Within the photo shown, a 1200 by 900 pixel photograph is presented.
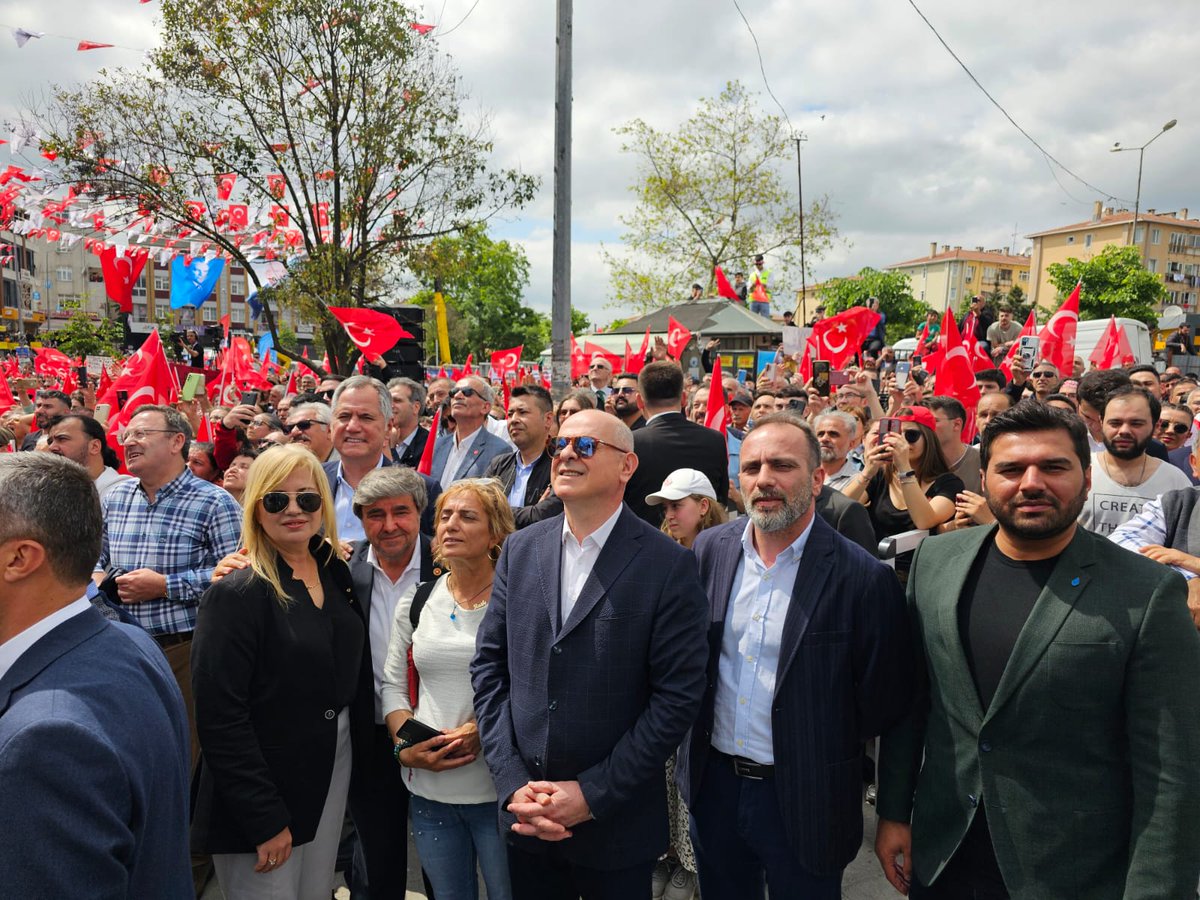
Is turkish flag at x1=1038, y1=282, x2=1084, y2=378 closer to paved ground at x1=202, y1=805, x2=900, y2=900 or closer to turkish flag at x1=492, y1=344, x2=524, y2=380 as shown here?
paved ground at x1=202, y1=805, x2=900, y2=900

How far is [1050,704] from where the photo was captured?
6.62 ft

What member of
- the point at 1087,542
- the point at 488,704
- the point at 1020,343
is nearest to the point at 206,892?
the point at 488,704

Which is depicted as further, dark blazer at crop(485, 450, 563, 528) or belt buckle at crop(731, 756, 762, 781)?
dark blazer at crop(485, 450, 563, 528)

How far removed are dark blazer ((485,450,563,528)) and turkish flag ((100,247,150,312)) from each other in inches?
524

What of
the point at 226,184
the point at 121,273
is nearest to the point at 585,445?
the point at 226,184

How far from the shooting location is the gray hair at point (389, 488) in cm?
313

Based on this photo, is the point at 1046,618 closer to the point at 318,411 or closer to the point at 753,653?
the point at 753,653

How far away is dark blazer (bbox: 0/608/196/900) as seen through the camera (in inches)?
53.9

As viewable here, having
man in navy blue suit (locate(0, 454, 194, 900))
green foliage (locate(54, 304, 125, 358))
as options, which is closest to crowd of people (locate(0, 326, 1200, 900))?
man in navy blue suit (locate(0, 454, 194, 900))

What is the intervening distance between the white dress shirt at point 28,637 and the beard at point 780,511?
1.87 meters

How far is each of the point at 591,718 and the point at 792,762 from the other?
634 mm

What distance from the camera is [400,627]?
9.84 ft

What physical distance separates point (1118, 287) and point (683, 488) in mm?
55454

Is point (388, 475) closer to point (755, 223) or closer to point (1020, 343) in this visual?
point (1020, 343)
